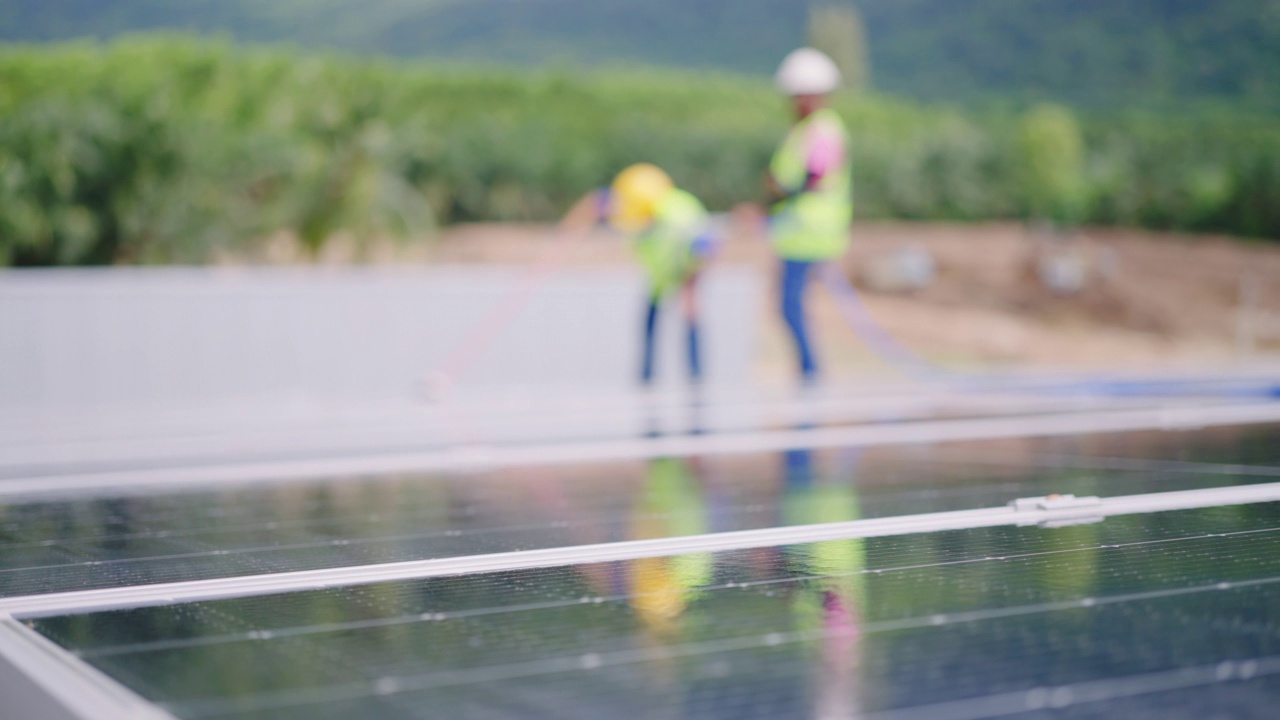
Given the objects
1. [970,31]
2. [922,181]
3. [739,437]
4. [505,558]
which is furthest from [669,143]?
[505,558]

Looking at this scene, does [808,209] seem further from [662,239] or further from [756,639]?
[756,639]

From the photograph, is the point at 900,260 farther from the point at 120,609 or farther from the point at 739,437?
the point at 120,609

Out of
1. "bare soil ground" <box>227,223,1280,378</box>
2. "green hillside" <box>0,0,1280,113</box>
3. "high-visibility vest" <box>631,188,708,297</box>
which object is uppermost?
"green hillside" <box>0,0,1280,113</box>

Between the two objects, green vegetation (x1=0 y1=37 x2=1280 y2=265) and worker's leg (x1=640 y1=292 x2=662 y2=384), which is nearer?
worker's leg (x1=640 y1=292 x2=662 y2=384)

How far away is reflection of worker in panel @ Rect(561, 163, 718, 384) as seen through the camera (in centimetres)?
934

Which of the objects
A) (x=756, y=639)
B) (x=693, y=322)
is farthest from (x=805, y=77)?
(x=756, y=639)

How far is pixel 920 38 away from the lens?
4100 centimetres

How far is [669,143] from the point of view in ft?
89.9

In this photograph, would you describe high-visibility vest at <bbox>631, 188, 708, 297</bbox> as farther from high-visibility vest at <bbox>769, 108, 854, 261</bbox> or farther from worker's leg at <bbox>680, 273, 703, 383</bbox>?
high-visibility vest at <bbox>769, 108, 854, 261</bbox>

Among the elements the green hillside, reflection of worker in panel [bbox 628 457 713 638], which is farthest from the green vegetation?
reflection of worker in panel [bbox 628 457 713 638]

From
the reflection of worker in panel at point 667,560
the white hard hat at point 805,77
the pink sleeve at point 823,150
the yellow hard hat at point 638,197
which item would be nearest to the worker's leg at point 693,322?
the yellow hard hat at point 638,197

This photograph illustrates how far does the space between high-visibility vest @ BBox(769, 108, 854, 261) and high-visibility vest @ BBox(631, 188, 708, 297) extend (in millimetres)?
865

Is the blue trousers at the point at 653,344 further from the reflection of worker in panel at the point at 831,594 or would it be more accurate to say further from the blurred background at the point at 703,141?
the blurred background at the point at 703,141

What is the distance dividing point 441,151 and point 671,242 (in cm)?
1390
